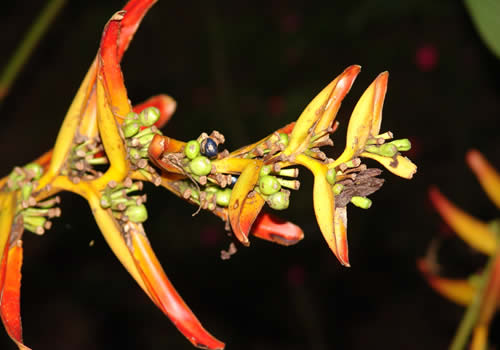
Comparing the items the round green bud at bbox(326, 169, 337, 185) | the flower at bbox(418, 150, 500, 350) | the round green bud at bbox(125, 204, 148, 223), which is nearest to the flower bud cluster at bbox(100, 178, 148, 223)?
the round green bud at bbox(125, 204, 148, 223)

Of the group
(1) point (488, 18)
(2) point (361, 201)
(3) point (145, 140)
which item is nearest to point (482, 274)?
(1) point (488, 18)

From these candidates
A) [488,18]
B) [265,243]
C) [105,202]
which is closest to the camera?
[105,202]

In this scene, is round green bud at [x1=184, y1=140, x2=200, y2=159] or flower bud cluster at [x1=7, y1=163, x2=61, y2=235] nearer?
round green bud at [x1=184, y1=140, x2=200, y2=159]

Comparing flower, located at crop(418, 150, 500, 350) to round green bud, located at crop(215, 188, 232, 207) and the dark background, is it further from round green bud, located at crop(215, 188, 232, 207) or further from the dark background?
the dark background

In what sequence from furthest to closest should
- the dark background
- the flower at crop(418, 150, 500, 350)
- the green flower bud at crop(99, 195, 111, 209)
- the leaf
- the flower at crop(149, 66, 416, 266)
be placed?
the dark background, the flower at crop(418, 150, 500, 350), the leaf, the green flower bud at crop(99, 195, 111, 209), the flower at crop(149, 66, 416, 266)

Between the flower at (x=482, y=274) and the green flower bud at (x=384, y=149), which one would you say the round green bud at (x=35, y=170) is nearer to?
the green flower bud at (x=384, y=149)

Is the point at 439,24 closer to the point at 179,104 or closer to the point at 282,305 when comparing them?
the point at 179,104

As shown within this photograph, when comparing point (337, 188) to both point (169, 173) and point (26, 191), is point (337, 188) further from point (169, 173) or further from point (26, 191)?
point (26, 191)
